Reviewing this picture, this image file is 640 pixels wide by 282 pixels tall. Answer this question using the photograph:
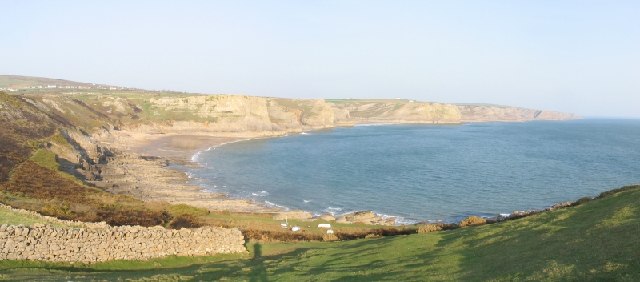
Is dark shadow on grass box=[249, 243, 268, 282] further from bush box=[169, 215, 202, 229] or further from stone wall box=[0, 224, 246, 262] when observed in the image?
bush box=[169, 215, 202, 229]

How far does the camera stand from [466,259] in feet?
71.9

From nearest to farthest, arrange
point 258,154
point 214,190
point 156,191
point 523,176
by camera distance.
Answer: point 156,191
point 214,190
point 523,176
point 258,154

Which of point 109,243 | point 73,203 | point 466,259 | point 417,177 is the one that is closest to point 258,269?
point 109,243

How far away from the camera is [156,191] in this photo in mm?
71250

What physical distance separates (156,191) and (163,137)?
9905 centimetres

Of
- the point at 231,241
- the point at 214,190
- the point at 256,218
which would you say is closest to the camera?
the point at 231,241

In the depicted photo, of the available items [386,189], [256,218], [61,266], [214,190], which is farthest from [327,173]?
[61,266]

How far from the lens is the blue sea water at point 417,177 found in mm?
70188

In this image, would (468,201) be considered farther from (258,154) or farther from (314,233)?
(258,154)

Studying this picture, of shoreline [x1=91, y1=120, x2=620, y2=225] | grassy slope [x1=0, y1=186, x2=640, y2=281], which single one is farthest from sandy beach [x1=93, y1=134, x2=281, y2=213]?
grassy slope [x1=0, y1=186, x2=640, y2=281]

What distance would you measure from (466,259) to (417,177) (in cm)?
7190

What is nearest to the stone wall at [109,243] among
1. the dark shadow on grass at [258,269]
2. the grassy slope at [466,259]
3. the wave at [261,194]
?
the grassy slope at [466,259]

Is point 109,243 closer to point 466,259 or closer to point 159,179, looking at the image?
point 466,259

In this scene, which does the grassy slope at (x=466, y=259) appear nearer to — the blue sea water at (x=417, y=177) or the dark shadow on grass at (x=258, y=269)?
the dark shadow on grass at (x=258, y=269)
